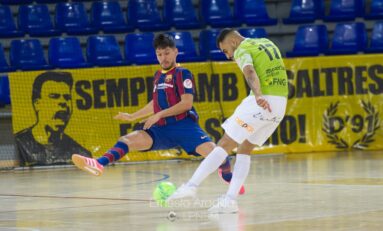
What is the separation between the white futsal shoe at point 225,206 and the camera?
9.34 meters

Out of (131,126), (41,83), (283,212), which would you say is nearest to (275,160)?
(131,126)

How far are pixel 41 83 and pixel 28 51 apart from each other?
265cm

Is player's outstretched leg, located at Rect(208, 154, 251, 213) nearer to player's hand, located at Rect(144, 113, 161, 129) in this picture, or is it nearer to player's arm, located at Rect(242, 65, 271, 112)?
player's arm, located at Rect(242, 65, 271, 112)

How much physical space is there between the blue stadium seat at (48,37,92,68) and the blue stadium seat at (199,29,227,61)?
263 cm

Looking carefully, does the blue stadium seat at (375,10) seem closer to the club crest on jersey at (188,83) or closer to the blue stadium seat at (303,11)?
the blue stadium seat at (303,11)

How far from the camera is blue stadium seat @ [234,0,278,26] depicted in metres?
20.9

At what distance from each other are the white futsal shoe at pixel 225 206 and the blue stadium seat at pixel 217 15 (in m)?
11.8

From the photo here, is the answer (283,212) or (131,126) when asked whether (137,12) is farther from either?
(283,212)

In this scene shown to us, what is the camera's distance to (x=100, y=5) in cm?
2041

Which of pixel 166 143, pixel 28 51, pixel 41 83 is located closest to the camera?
pixel 166 143

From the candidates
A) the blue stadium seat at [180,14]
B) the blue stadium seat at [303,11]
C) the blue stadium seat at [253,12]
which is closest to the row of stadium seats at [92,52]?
the blue stadium seat at [180,14]

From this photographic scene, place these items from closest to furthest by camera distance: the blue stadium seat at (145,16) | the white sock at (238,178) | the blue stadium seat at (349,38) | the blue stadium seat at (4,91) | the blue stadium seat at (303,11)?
1. the white sock at (238,178)
2. the blue stadium seat at (4,91)
3. the blue stadium seat at (145,16)
4. the blue stadium seat at (349,38)
5. the blue stadium seat at (303,11)

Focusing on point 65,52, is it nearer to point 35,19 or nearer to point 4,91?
point 35,19

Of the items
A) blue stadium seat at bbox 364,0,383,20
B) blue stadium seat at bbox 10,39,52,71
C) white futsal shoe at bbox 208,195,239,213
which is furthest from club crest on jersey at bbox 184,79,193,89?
blue stadium seat at bbox 364,0,383,20
